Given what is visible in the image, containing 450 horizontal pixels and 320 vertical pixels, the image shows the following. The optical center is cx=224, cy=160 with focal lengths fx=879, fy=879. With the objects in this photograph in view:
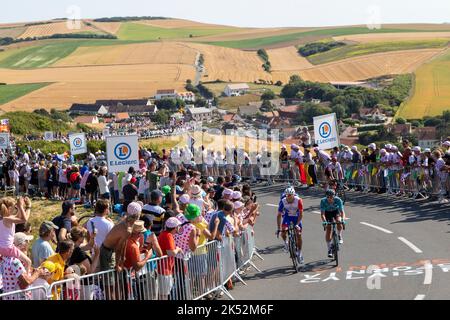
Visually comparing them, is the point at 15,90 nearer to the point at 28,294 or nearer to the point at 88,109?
the point at 88,109

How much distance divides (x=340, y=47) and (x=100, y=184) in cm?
15028

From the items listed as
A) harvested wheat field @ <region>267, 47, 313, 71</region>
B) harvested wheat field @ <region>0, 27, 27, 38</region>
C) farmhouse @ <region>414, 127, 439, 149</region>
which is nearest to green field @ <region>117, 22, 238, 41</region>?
harvested wheat field @ <region>0, 27, 27, 38</region>

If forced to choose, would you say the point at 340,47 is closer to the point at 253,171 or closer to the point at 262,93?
the point at 262,93

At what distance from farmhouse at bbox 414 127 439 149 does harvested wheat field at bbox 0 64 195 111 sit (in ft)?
175

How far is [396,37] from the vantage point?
174m

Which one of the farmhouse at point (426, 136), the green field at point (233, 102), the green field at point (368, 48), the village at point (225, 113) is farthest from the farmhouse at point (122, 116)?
the farmhouse at point (426, 136)

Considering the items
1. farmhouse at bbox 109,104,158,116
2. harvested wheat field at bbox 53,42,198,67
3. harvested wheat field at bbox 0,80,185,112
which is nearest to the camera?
harvested wheat field at bbox 0,80,185,112

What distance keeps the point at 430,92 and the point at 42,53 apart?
7729 centimetres

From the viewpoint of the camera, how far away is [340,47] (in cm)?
17338

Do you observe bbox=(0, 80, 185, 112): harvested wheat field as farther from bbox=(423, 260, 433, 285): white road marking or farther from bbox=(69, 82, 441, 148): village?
bbox=(423, 260, 433, 285): white road marking

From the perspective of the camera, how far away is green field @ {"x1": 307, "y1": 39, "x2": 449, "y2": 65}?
16250 centimetres

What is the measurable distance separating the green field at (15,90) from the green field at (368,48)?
54051 mm
